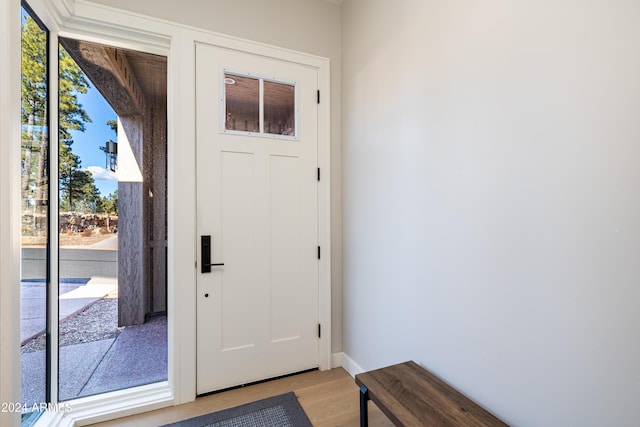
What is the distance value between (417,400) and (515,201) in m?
0.98

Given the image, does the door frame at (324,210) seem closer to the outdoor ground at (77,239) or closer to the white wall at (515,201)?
the white wall at (515,201)

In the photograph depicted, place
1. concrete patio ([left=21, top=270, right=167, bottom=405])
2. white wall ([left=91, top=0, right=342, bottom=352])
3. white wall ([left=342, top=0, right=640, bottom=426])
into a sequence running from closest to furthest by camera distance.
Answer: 1. white wall ([left=342, top=0, right=640, bottom=426])
2. concrete patio ([left=21, top=270, right=167, bottom=405])
3. white wall ([left=91, top=0, right=342, bottom=352])

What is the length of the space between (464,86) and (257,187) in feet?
4.97

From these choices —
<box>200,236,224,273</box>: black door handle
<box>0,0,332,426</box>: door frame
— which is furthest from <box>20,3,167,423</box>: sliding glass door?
<box>200,236,224,273</box>: black door handle

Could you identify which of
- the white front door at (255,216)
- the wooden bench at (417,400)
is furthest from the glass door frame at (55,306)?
the wooden bench at (417,400)

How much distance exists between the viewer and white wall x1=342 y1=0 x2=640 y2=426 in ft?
2.79

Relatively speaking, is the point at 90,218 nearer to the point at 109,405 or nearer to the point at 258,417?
the point at 109,405

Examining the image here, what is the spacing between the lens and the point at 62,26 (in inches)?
67.2

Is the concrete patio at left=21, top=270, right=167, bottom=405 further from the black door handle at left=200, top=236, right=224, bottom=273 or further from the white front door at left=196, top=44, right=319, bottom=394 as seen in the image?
the black door handle at left=200, top=236, right=224, bottom=273

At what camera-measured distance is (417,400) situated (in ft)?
4.14

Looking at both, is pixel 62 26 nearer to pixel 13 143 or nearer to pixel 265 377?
pixel 13 143

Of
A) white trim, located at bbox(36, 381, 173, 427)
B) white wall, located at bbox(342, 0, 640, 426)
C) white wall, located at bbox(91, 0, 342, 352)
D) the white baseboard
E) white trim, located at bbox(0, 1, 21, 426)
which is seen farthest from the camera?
the white baseboard

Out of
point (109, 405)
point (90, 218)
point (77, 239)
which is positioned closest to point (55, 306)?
point (77, 239)

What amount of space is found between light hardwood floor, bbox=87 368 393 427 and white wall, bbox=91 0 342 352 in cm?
35
